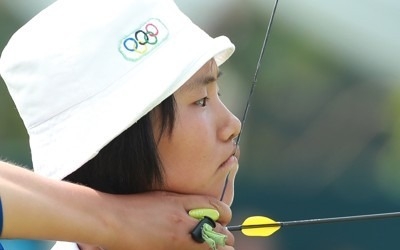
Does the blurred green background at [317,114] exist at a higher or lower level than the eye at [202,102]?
higher

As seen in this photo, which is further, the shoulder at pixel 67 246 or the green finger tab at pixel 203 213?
the shoulder at pixel 67 246

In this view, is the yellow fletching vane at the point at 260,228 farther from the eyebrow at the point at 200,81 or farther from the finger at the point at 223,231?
the eyebrow at the point at 200,81

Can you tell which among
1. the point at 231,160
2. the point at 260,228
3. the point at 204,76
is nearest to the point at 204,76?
the point at 204,76

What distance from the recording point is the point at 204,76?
0.96 m

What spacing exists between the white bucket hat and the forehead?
26mm

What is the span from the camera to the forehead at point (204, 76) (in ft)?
3.09

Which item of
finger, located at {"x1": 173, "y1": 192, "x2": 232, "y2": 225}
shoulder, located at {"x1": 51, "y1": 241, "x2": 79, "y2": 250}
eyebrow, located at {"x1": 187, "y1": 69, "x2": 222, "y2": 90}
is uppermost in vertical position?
eyebrow, located at {"x1": 187, "y1": 69, "x2": 222, "y2": 90}

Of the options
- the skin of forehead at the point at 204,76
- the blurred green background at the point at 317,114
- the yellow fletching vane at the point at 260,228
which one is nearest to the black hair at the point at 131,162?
the skin of forehead at the point at 204,76

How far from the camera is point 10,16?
254 cm

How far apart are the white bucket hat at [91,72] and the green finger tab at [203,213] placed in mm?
128

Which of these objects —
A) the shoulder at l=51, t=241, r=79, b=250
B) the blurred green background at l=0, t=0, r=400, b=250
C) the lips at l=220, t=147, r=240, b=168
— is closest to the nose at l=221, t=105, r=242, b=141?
the lips at l=220, t=147, r=240, b=168

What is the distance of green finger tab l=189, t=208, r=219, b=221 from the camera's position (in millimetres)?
895

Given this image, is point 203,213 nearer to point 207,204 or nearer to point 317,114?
point 207,204

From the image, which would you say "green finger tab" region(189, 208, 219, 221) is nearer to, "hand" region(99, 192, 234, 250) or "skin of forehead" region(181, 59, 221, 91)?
"hand" region(99, 192, 234, 250)
